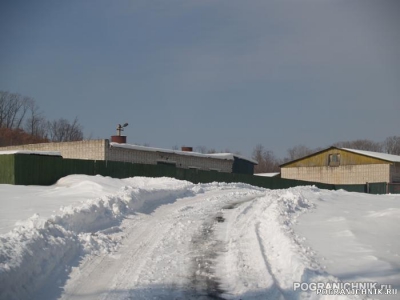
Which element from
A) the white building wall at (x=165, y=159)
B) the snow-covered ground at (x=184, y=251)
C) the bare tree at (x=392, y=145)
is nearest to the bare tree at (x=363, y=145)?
the bare tree at (x=392, y=145)

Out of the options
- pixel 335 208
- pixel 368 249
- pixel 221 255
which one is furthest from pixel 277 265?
pixel 335 208

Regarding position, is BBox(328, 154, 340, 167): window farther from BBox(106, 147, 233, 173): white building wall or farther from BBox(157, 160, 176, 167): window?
BBox(157, 160, 176, 167): window

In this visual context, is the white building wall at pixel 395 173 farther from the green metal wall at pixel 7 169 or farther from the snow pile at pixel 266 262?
the green metal wall at pixel 7 169

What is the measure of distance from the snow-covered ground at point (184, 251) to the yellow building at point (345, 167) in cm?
4100

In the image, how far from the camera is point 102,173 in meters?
27.1

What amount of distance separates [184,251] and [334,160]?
169 ft

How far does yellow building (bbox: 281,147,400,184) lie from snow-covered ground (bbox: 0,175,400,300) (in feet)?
135

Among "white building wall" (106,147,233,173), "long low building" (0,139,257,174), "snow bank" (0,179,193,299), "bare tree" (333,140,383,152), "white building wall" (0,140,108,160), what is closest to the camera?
"snow bank" (0,179,193,299)

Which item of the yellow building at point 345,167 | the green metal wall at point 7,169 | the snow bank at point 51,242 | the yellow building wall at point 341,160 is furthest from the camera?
the yellow building wall at point 341,160

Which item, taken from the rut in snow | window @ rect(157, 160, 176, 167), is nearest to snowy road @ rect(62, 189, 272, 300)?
the rut in snow

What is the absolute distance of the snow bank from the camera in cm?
662

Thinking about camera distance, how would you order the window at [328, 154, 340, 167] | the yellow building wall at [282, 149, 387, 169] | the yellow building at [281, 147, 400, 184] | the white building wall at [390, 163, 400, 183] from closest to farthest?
the white building wall at [390, 163, 400, 183]
the yellow building at [281, 147, 400, 184]
the yellow building wall at [282, 149, 387, 169]
the window at [328, 154, 340, 167]

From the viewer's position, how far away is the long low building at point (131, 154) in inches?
1259

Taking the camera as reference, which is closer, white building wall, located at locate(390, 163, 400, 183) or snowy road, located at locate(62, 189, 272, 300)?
snowy road, located at locate(62, 189, 272, 300)
